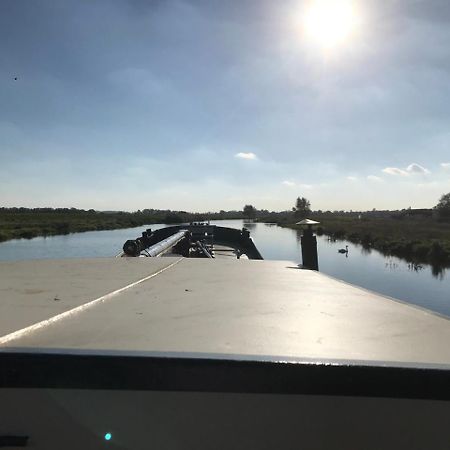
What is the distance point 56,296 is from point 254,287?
5.88ft

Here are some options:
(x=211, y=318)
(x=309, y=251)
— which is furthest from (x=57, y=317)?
(x=309, y=251)

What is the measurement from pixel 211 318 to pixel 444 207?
108 meters

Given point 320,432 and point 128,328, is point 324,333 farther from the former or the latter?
point 128,328

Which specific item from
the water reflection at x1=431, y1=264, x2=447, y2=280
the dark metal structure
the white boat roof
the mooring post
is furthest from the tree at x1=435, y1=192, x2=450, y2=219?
the white boat roof

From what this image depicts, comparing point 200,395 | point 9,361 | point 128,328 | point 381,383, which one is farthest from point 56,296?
point 381,383

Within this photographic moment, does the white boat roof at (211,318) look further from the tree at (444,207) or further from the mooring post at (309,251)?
the tree at (444,207)

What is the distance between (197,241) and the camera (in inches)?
751

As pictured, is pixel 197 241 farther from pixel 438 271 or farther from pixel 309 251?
pixel 438 271

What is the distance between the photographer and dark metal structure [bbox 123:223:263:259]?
14719 mm

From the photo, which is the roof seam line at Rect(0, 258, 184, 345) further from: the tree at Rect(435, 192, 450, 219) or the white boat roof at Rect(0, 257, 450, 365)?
the tree at Rect(435, 192, 450, 219)

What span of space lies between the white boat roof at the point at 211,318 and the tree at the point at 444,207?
9715 centimetres

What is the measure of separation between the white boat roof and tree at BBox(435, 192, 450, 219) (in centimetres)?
9715

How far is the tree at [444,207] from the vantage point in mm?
93363

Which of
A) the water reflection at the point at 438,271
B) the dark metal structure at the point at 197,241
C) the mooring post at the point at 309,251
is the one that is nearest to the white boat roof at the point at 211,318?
the mooring post at the point at 309,251
